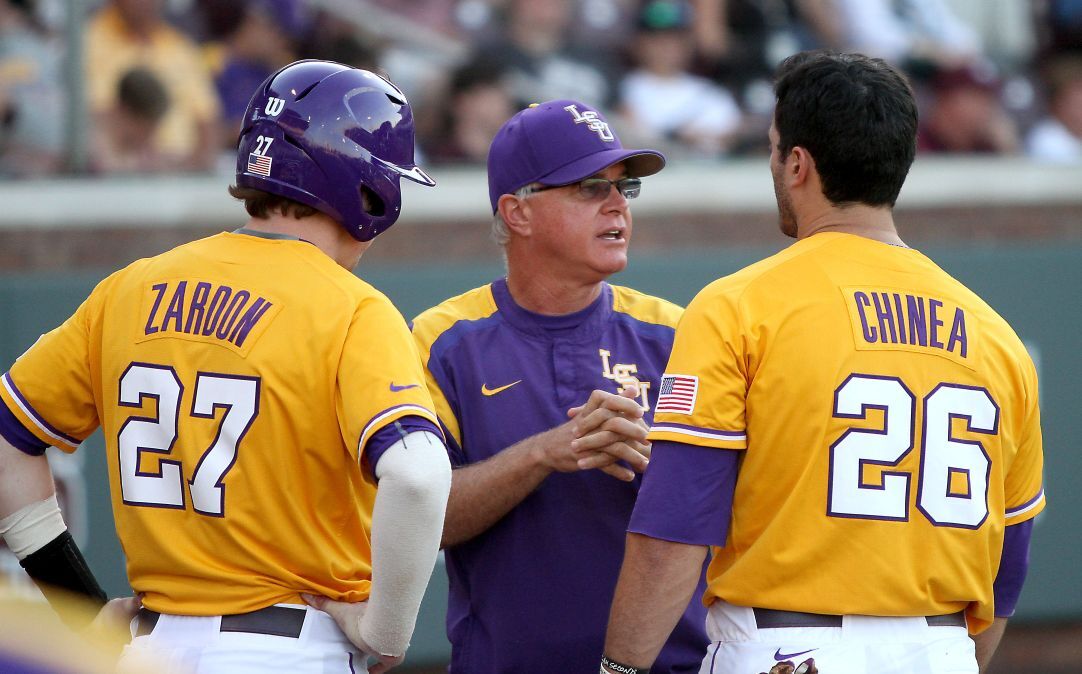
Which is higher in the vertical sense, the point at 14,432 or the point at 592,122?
the point at 592,122

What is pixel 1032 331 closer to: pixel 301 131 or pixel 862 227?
pixel 862 227

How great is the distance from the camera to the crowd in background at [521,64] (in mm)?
6629

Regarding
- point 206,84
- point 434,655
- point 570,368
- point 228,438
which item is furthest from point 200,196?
point 228,438

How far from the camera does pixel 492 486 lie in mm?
3090

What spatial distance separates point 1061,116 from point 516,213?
6248 millimetres

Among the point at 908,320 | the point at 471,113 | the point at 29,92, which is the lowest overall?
the point at 908,320

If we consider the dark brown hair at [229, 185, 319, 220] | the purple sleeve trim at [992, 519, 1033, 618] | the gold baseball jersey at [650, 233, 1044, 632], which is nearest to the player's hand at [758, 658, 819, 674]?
the gold baseball jersey at [650, 233, 1044, 632]

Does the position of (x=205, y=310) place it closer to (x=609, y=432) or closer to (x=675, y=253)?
(x=609, y=432)

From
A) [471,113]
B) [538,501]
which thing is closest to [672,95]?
[471,113]

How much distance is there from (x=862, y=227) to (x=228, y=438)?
4.53 feet

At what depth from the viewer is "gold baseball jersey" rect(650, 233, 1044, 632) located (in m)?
2.53

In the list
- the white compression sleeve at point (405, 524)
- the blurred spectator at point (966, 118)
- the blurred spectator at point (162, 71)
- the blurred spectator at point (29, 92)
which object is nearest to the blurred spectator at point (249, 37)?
the blurred spectator at point (162, 71)

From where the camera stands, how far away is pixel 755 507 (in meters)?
2.62

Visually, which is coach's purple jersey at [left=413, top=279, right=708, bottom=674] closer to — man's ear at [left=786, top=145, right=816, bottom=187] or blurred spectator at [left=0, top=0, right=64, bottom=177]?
man's ear at [left=786, top=145, right=816, bottom=187]
